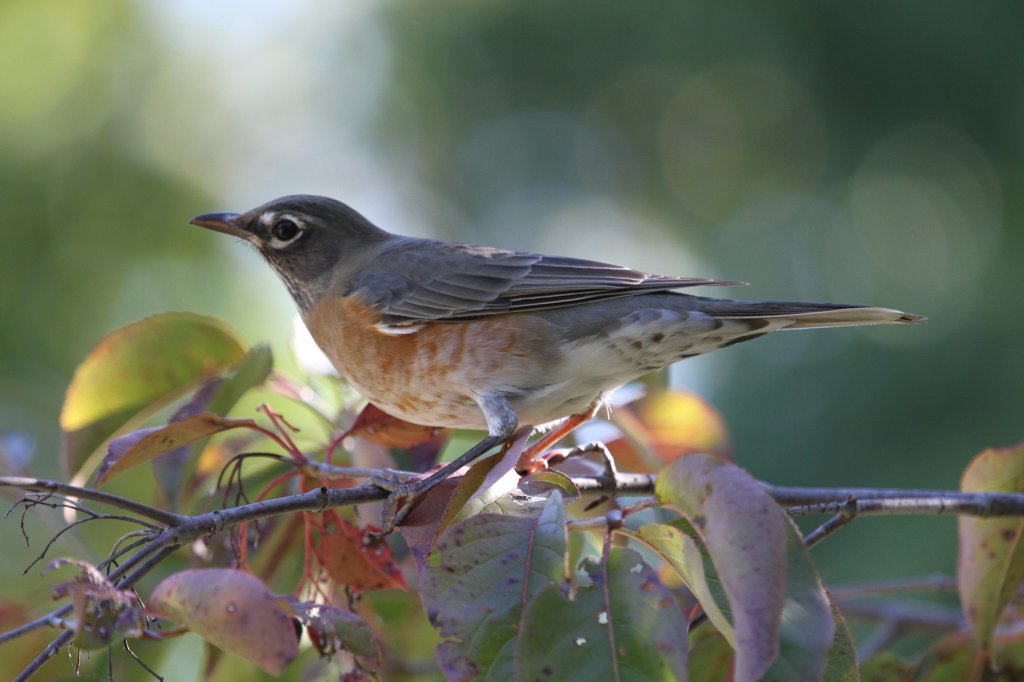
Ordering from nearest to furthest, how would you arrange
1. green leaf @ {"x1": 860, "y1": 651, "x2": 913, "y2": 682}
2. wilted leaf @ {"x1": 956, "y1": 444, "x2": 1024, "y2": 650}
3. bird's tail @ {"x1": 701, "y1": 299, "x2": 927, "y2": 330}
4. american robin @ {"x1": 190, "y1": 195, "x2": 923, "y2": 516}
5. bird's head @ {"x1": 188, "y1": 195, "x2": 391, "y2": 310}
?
1. wilted leaf @ {"x1": 956, "y1": 444, "x2": 1024, "y2": 650}
2. green leaf @ {"x1": 860, "y1": 651, "x2": 913, "y2": 682}
3. bird's tail @ {"x1": 701, "y1": 299, "x2": 927, "y2": 330}
4. american robin @ {"x1": 190, "y1": 195, "x2": 923, "y2": 516}
5. bird's head @ {"x1": 188, "y1": 195, "x2": 391, "y2": 310}

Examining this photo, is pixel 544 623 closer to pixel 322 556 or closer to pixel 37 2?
pixel 322 556

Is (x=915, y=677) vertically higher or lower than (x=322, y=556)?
lower

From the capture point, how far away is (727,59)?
9.53 m

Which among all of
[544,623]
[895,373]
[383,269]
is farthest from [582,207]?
[544,623]

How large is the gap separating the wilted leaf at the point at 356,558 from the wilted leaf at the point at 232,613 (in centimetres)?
77

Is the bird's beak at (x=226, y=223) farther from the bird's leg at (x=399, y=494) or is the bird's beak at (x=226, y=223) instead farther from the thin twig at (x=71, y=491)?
the thin twig at (x=71, y=491)

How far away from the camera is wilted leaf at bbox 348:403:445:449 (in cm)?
300

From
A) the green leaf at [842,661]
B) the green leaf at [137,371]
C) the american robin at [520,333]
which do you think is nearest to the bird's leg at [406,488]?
the american robin at [520,333]

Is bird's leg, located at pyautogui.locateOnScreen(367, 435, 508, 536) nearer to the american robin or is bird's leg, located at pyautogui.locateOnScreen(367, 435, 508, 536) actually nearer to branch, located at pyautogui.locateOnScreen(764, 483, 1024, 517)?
the american robin

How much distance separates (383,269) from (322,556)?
1692 millimetres

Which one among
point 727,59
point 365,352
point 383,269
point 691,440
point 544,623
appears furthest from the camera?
point 727,59

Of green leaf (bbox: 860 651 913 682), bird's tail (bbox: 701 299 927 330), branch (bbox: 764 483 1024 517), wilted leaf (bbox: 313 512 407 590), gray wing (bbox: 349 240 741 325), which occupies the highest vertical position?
gray wing (bbox: 349 240 741 325)

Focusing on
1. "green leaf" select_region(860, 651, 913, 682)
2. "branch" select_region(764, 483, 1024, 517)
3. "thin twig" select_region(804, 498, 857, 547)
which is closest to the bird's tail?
"branch" select_region(764, 483, 1024, 517)

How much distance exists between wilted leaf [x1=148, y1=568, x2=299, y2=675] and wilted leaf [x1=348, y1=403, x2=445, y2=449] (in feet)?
4.18
